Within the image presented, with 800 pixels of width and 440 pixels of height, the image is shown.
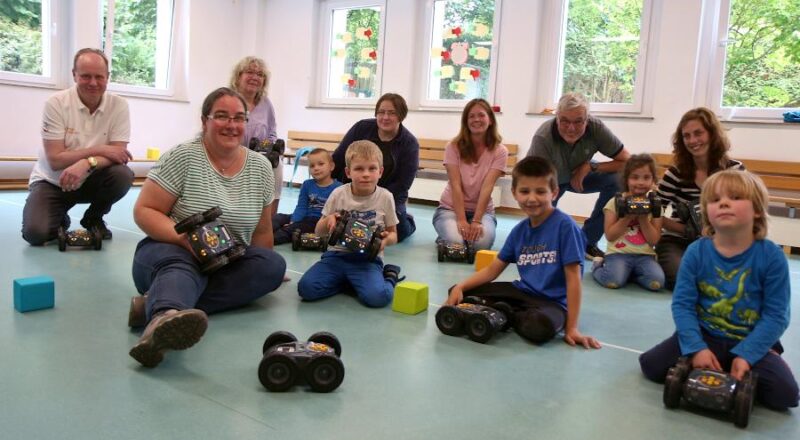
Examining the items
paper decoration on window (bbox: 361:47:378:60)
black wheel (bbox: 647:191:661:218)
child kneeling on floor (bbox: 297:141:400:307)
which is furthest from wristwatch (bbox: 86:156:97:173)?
paper decoration on window (bbox: 361:47:378:60)

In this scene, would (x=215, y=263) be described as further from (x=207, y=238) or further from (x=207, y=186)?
(x=207, y=186)

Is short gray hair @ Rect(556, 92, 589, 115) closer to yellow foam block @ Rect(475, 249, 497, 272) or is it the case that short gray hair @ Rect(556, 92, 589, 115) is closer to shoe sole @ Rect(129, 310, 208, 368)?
yellow foam block @ Rect(475, 249, 497, 272)

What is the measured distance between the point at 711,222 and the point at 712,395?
0.52 metres

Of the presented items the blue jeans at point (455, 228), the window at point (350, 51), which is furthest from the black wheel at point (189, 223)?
the window at point (350, 51)

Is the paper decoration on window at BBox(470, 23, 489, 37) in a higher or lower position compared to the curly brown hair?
higher

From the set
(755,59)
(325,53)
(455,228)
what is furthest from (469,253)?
(325,53)

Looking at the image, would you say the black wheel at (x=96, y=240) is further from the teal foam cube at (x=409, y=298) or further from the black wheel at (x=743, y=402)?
the black wheel at (x=743, y=402)

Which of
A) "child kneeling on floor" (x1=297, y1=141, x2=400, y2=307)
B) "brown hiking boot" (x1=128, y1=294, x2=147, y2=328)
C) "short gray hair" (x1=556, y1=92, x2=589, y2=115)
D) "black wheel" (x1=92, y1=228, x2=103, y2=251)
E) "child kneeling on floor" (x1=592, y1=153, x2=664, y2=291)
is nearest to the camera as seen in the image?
"brown hiking boot" (x1=128, y1=294, x2=147, y2=328)

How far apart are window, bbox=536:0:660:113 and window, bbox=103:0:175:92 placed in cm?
503

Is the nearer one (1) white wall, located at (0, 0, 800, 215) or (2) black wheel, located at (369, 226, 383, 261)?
(2) black wheel, located at (369, 226, 383, 261)

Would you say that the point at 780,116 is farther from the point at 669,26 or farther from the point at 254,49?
the point at 254,49

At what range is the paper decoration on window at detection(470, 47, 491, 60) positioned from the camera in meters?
7.56

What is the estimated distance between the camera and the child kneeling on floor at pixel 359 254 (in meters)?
2.95

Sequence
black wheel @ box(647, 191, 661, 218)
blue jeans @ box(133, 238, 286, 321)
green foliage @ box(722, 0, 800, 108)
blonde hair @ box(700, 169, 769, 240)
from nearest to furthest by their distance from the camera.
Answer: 1. blonde hair @ box(700, 169, 769, 240)
2. blue jeans @ box(133, 238, 286, 321)
3. black wheel @ box(647, 191, 661, 218)
4. green foliage @ box(722, 0, 800, 108)
